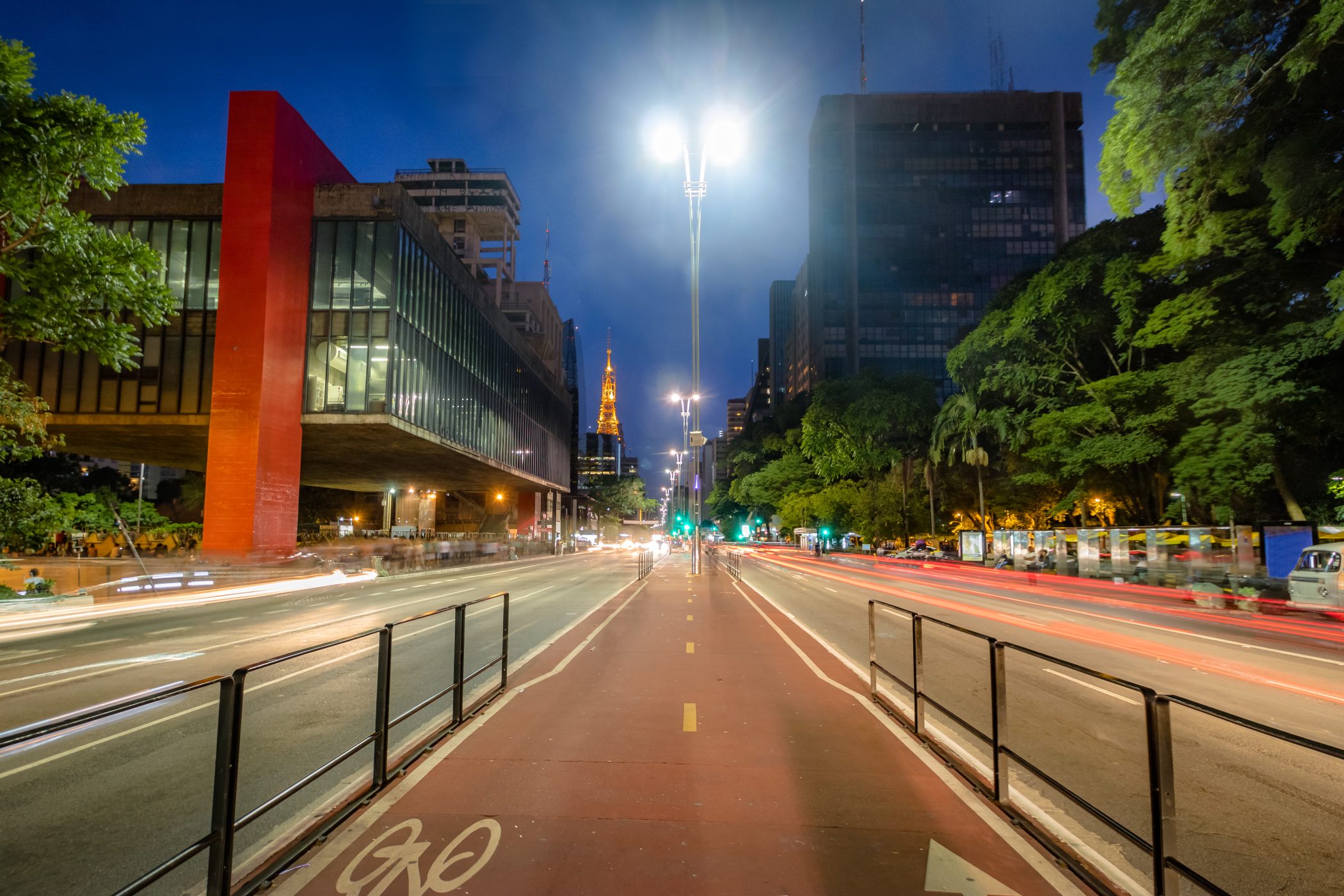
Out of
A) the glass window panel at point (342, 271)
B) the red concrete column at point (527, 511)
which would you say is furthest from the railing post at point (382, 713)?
the red concrete column at point (527, 511)

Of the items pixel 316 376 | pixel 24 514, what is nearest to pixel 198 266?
pixel 316 376

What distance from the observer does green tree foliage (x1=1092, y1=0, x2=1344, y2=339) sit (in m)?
18.7

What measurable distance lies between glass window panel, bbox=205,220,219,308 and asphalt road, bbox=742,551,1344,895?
3389 cm

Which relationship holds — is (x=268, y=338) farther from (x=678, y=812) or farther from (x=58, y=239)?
(x=678, y=812)

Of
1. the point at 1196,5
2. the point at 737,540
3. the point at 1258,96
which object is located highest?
the point at 1196,5

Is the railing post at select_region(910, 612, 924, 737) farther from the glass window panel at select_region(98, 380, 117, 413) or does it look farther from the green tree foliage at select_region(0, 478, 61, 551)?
the glass window panel at select_region(98, 380, 117, 413)

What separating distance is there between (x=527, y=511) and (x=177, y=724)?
80.4 metres

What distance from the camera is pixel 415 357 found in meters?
39.8

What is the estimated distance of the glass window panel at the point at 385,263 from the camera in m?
36.8

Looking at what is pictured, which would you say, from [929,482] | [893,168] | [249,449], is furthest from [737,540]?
[249,449]

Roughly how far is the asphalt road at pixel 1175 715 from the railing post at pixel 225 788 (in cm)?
516

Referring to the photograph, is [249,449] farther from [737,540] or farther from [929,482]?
Answer: [737,540]

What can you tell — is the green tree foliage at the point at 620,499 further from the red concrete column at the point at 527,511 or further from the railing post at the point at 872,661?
the railing post at the point at 872,661

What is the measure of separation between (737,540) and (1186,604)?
414 feet
